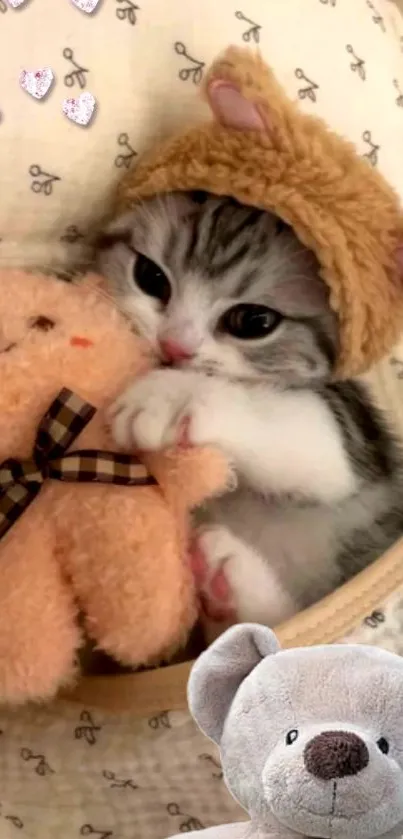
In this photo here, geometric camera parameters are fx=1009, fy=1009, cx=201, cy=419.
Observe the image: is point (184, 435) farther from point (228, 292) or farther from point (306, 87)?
point (306, 87)

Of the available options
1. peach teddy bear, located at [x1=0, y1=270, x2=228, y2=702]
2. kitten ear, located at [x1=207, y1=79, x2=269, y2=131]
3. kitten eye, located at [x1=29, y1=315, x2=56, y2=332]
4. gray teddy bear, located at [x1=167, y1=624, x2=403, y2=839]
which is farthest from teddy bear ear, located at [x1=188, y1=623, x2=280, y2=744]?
kitten ear, located at [x1=207, y1=79, x2=269, y2=131]

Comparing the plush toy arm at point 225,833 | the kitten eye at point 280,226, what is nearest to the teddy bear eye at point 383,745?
the plush toy arm at point 225,833

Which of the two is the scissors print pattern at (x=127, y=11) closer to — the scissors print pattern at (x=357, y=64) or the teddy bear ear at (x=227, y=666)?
the scissors print pattern at (x=357, y=64)

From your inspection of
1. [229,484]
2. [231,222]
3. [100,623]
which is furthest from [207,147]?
[100,623]

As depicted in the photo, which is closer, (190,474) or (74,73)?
(190,474)

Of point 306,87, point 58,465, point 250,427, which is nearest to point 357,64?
point 306,87

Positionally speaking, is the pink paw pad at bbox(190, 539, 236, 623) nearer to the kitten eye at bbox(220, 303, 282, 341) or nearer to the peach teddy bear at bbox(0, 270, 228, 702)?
the peach teddy bear at bbox(0, 270, 228, 702)
